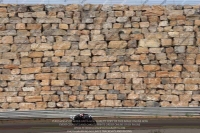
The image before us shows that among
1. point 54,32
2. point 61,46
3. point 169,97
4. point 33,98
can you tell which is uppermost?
point 54,32

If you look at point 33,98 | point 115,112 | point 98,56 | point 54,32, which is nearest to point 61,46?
point 54,32

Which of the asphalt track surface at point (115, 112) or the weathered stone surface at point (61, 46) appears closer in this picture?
the asphalt track surface at point (115, 112)

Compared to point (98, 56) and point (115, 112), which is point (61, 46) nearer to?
point (98, 56)

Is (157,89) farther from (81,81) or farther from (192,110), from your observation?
(81,81)

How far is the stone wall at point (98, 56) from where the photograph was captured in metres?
20.7

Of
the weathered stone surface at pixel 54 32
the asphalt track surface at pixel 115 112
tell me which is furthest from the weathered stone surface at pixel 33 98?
the weathered stone surface at pixel 54 32

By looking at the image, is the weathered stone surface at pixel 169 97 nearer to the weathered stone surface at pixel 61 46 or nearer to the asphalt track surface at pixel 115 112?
the asphalt track surface at pixel 115 112

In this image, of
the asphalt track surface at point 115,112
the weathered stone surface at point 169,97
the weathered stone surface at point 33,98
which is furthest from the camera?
the weathered stone surface at point 33,98

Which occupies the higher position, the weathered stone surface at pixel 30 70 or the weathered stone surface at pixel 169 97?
the weathered stone surface at pixel 30 70

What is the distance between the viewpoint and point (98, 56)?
20.8 m

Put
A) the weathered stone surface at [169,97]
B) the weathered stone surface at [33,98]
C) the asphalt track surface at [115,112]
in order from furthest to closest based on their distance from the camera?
the weathered stone surface at [33,98] < the weathered stone surface at [169,97] < the asphalt track surface at [115,112]

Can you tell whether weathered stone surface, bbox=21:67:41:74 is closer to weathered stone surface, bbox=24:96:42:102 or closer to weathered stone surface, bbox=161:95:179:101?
weathered stone surface, bbox=24:96:42:102

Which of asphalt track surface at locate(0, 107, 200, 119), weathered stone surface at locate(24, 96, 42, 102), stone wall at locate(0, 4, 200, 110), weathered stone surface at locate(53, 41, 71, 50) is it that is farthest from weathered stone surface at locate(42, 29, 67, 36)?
asphalt track surface at locate(0, 107, 200, 119)

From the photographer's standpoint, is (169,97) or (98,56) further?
(98,56)
